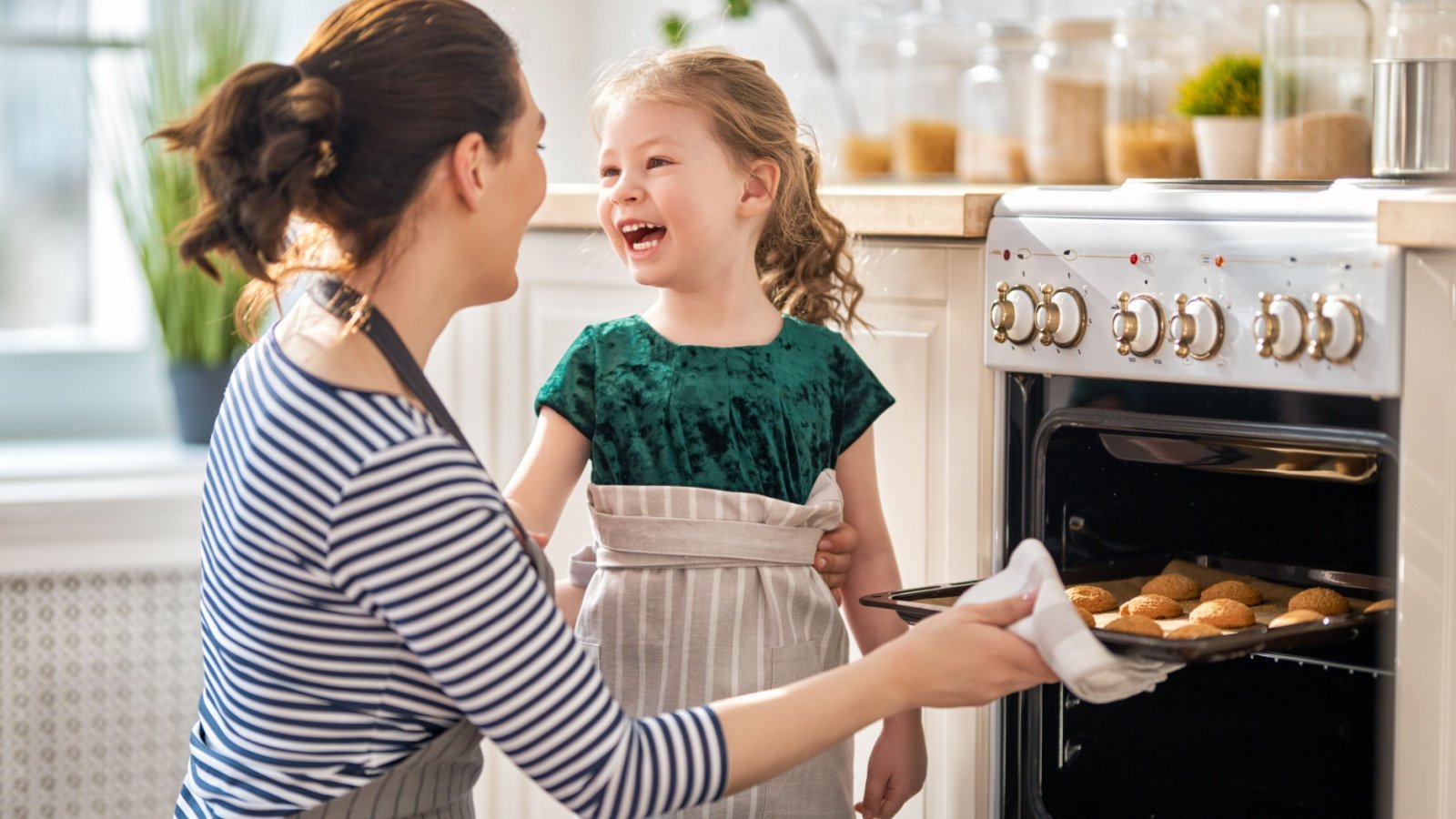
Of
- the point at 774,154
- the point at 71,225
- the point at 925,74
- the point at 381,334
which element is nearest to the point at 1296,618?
the point at 774,154

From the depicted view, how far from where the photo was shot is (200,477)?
2.48 metres

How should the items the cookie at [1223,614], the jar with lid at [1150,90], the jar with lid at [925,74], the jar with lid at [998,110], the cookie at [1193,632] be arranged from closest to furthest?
the cookie at [1193,632] → the cookie at [1223,614] → the jar with lid at [1150,90] → the jar with lid at [998,110] → the jar with lid at [925,74]

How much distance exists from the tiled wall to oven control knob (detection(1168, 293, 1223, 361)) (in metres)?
1.71

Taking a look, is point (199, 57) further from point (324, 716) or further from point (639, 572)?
point (324, 716)

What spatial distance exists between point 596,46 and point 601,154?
55.4 inches

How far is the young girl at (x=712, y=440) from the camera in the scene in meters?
1.32

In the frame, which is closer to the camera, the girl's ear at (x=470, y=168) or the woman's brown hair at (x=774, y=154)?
the girl's ear at (x=470, y=168)

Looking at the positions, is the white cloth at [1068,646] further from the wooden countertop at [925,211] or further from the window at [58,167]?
the window at [58,167]

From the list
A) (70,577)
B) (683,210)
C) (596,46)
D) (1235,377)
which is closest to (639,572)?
(683,210)

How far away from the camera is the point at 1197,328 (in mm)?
1248

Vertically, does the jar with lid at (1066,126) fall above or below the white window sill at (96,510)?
above

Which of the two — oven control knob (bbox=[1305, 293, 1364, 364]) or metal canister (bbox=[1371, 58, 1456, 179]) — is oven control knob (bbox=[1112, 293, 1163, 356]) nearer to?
oven control knob (bbox=[1305, 293, 1364, 364])

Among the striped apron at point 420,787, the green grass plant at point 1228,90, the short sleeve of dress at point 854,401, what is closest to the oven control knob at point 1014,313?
the short sleeve of dress at point 854,401

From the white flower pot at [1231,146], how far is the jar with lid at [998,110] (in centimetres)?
30
